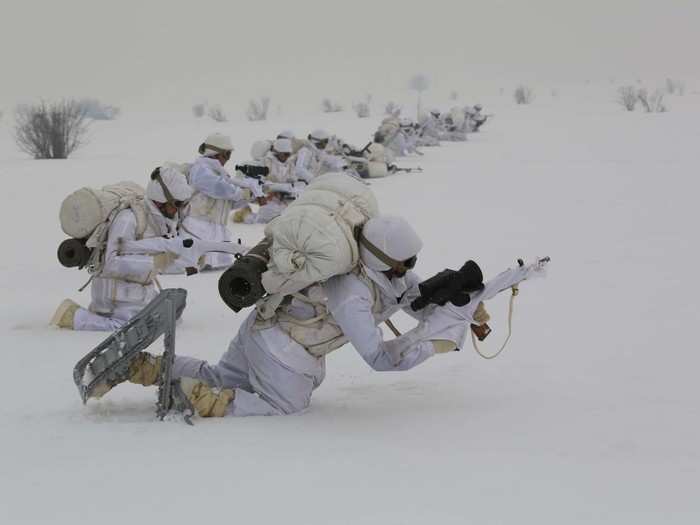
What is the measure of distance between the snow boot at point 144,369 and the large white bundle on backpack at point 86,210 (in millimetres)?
2290

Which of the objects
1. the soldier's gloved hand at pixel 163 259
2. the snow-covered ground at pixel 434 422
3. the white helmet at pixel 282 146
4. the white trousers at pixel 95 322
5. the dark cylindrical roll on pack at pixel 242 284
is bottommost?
the white trousers at pixel 95 322

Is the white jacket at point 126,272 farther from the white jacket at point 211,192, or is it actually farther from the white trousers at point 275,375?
the white jacket at point 211,192

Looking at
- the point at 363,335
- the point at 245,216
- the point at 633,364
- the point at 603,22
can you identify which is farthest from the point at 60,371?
the point at 603,22

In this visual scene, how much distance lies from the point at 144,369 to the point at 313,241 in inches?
41.0

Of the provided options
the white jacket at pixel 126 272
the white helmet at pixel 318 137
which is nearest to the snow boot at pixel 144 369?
the white jacket at pixel 126 272

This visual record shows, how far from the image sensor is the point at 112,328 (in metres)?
7.11

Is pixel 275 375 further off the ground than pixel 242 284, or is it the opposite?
pixel 242 284

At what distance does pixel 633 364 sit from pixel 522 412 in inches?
53.2

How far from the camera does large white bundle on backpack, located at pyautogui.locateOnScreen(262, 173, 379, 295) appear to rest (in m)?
4.47

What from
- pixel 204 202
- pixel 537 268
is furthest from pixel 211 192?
pixel 537 268

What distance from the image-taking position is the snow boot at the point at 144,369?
480cm

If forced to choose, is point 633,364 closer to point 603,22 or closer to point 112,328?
point 112,328

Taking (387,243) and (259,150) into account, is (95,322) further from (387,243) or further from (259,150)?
(259,150)

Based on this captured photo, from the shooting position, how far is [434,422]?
186 inches
